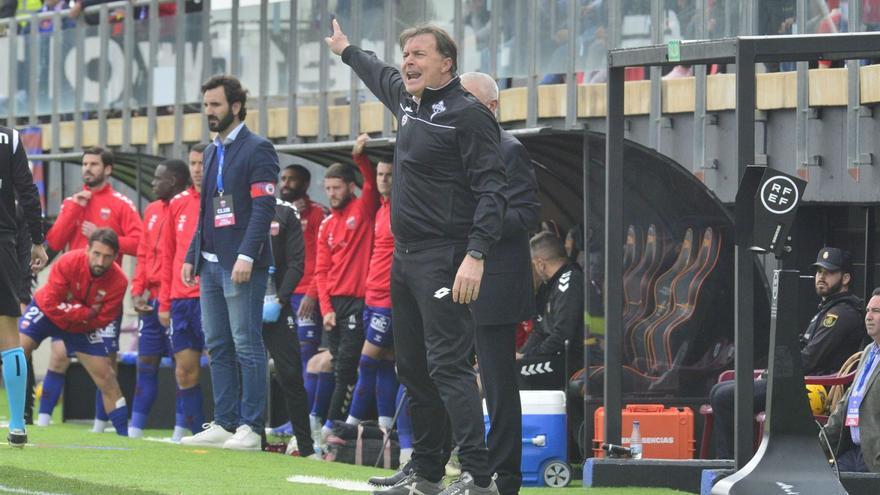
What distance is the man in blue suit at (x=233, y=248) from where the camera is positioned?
10625mm

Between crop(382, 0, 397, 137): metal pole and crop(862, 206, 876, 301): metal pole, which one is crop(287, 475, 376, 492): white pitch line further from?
crop(382, 0, 397, 137): metal pole

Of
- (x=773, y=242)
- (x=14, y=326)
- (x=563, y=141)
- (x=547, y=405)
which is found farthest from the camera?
(x=563, y=141)

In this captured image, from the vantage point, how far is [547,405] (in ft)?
35.1

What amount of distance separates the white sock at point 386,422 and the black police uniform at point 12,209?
3035 millimetres

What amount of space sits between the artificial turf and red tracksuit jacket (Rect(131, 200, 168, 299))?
8.87ft

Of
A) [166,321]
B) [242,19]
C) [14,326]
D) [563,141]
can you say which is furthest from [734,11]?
[242,19]

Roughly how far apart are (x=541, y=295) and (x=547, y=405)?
4.95 feet

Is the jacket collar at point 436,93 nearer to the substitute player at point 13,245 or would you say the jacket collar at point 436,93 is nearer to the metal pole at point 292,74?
the substitute player at point 13,245

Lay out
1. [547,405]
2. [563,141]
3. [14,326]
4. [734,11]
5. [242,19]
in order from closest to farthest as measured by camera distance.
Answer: [14,326]
[547,405]
[563,141]
[734,11]
[242,19]

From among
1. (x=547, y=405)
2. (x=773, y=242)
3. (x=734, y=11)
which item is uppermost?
(x=734, y=11)

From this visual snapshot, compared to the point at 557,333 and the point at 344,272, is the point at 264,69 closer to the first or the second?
the point at 344,272

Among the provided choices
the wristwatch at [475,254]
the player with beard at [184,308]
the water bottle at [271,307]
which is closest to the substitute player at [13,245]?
the water bottle at [271,307]

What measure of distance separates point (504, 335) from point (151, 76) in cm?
1416

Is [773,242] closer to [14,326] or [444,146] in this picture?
[444,146]
